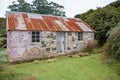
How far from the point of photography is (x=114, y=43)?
11492mm

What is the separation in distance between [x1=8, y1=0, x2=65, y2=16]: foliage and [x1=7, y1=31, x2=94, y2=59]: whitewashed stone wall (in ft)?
75.8

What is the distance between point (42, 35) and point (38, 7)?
1006 inches

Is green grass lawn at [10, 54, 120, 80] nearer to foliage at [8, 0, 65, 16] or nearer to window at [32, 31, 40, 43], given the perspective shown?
window at [32, 31, 40, 43]

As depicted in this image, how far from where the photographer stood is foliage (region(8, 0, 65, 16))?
39.5 metres

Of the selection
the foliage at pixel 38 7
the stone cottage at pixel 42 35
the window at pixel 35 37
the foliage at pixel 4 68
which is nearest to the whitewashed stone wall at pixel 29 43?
the stone cottage at pixel 42 35

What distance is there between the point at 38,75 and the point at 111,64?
5385 millimetres

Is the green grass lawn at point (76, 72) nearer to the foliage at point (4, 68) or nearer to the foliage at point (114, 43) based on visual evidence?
the foliage at point (4, 68)

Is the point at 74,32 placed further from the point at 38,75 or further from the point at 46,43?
A: the point at 38,75

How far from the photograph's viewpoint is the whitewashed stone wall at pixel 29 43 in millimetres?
14492

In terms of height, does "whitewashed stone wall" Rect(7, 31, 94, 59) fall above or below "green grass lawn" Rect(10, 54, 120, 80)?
above

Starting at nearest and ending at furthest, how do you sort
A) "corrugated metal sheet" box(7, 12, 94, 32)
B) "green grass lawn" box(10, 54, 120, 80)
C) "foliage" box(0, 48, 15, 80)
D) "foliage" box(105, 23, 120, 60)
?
"foliage" box(0, 48, 15, 80), "green grass lawn" box(10, 54, 120, 80), "foliage" box(105, 23, 120, 60), "corrugated metal sheet" box(7, 12, 94, 32)

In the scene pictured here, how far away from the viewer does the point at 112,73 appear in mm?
10328

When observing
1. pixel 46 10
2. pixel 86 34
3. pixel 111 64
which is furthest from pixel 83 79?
pixel 46 10

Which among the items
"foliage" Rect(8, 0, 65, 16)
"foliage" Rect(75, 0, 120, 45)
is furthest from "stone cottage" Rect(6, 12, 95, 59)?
"foliage" Rect(8, 0, 65, 16)
